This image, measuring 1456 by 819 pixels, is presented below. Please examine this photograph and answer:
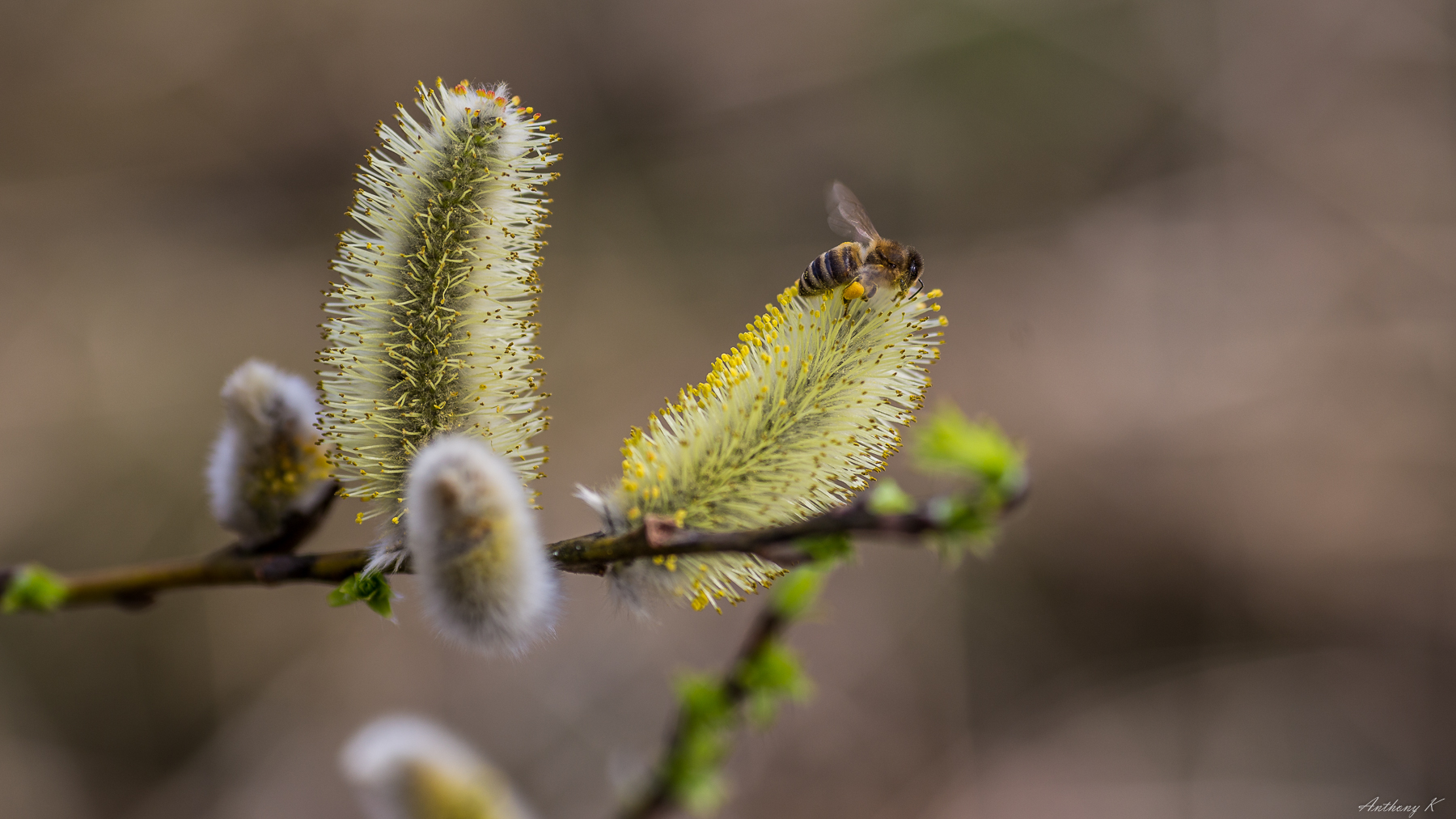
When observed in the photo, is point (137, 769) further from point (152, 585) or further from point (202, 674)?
point (152, 585)

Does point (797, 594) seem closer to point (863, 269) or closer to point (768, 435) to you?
point (768, 435)

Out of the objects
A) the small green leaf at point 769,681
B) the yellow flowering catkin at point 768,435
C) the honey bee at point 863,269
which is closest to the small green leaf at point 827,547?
the small green leaf at point 769,681

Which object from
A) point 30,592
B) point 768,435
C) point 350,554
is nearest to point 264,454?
point 350,554

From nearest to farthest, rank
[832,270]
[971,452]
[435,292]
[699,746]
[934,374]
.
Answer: [971,452] → [699,746] → [435,292] → [832,270] → [934,374]

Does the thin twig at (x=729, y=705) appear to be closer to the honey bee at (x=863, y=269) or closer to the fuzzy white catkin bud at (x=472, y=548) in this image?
the fuzzy white catkin bud at (x=472, y=548)

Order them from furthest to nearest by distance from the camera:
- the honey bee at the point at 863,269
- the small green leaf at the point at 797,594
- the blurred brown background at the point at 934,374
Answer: the blurred brown background at the point at 934,374
the honey bee at the point at 863,269
the small green leaf at the point at 797,594

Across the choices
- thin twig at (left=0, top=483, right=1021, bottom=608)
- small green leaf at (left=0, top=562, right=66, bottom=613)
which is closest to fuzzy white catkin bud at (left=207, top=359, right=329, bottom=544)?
thin twig at (left=0, top=483, right=1021, bottom=608)
